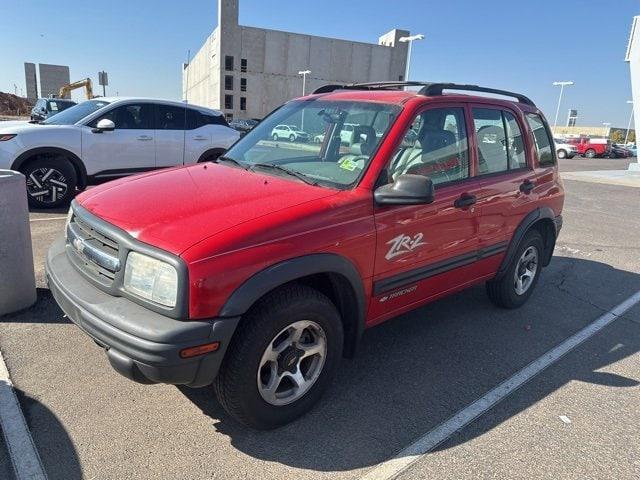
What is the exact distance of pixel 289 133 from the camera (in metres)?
3.72

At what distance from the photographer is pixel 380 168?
114 inches

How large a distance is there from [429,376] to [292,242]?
1579 mm

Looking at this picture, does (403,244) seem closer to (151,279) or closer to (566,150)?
(151,279)

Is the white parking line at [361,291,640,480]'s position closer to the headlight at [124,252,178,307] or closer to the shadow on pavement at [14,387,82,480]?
the headlight at [124,252,178,307]

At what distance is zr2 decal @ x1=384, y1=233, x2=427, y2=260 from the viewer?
9.64ft

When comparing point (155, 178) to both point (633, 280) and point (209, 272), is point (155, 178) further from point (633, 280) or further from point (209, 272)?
point (633, 280)

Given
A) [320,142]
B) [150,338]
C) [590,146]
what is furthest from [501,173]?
[590,146]

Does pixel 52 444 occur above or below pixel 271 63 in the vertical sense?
below

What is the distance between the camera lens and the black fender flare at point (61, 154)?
6.82 metres

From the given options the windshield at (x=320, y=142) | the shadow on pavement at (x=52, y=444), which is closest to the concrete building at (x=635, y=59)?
the windshield at (x=320, y=142)

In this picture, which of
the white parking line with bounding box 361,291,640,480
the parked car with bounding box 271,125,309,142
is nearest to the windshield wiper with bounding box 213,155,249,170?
the parked car with bounding box 271,125,309,142

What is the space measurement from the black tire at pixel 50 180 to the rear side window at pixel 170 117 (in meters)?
1.66

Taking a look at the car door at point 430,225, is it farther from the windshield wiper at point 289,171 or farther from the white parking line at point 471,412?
the white parking line at point 471,412

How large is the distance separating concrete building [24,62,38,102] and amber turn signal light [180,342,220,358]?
229 ft
